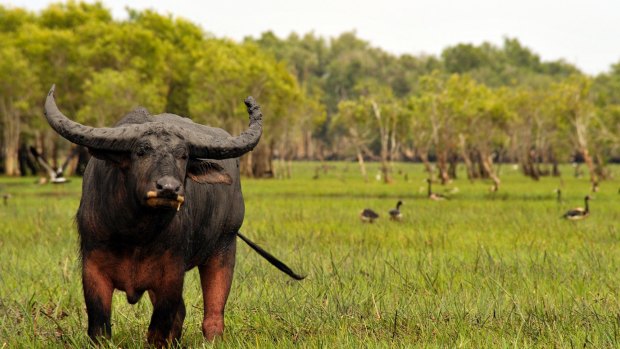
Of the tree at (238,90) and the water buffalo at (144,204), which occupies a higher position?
the tree at (238,90)

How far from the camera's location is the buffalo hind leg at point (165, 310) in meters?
4.85

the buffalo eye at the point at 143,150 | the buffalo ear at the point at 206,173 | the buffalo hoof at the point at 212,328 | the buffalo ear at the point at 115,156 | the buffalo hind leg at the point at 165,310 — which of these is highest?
the buffalo eye at the point at 143,150

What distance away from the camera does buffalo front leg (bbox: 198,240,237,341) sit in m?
5.58

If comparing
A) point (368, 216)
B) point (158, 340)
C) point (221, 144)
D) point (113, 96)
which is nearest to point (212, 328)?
point (158, 340)

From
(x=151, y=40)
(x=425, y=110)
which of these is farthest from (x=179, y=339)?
(x=151, y=40)

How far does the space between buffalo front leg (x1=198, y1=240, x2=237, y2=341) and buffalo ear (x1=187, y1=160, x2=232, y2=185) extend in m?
1.12

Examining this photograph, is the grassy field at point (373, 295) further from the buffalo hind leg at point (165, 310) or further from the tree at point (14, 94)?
the tree at point (14, 94)

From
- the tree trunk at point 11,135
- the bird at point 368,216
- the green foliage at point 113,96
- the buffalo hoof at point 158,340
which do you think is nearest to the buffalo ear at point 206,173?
the buffalo hoof at point 158,340

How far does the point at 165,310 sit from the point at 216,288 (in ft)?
2.66

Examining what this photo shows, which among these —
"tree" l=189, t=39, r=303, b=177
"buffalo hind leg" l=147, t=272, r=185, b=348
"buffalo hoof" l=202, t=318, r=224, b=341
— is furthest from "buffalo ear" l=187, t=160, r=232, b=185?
"tree" l=189, t=39, r=303, b=177

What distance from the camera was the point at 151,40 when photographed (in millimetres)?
48906

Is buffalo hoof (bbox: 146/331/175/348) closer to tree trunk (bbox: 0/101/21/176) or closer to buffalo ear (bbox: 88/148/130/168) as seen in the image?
buffalo ear (bbox: 88/148/130/168)

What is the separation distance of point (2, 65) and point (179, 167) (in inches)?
1769

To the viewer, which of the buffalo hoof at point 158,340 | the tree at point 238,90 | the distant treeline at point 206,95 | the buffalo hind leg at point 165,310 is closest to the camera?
the buffalo hind leg at point 165,310
